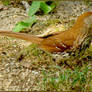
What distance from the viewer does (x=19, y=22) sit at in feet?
17.1

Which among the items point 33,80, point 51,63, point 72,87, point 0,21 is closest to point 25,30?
point 0,21

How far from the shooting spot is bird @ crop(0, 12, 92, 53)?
4.43m

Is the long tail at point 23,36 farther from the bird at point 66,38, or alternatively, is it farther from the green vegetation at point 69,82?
the green vegetation at point 69,82

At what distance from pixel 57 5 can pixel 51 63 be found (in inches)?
85.8

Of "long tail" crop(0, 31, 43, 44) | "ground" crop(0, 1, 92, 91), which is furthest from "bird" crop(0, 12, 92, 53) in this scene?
"ground" crop(0, 1, 92, 91)

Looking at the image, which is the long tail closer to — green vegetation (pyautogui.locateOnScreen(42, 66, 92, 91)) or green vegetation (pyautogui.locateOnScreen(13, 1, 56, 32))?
green vegetation (pyautogui.locateOnScreen(13, 1, 56, 32))

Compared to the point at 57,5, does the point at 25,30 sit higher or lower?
lower

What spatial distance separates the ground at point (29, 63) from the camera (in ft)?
12.4

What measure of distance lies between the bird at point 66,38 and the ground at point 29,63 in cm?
14

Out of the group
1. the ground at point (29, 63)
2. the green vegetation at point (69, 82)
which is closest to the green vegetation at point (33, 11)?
the ground at point (29, 63)

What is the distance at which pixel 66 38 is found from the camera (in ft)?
14.8

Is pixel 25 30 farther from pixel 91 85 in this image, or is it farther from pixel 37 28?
pixel 91 85

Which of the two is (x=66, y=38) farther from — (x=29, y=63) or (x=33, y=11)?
(x=33, y=11)

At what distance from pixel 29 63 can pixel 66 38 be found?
76cm
